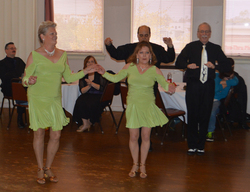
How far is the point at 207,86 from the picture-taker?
4.17m

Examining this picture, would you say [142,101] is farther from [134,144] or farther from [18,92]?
[18,92]

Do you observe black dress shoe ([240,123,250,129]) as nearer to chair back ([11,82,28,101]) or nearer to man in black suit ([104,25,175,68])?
man in black suit ([104,25,175,68])

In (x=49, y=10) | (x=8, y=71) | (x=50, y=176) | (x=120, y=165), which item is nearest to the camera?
(x=50, y=176)

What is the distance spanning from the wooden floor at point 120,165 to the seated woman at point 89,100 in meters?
0.29

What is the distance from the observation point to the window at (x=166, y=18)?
284 inches

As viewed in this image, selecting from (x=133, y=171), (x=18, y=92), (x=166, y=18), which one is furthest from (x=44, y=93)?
(x=166, y=18)

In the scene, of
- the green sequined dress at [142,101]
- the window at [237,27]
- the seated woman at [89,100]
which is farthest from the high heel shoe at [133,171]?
the window at [237,27]

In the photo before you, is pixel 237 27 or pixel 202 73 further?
A: pixel 237 27

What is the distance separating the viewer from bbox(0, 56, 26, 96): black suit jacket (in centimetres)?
612

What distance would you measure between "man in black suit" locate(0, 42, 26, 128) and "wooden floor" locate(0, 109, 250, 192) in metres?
0.58

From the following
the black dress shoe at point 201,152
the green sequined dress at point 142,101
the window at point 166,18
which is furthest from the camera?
the window at point 166,18

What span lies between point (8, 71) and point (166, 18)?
357 centimetres

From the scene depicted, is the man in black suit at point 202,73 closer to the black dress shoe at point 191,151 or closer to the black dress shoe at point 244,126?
the black dress shoe at point 191,151

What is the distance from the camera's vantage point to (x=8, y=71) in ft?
20.8
